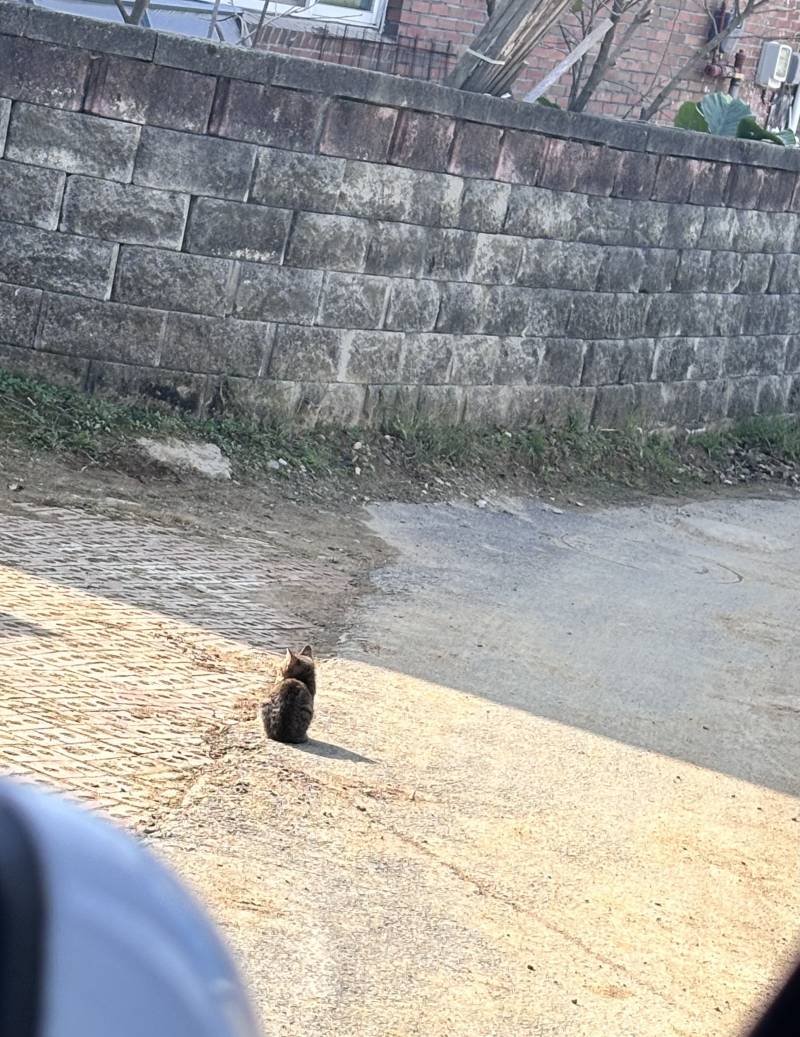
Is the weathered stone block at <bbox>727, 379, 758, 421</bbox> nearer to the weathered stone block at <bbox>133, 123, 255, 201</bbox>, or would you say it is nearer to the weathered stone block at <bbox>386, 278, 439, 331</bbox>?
the weathered stone block at <bbox>386, 278, 439, 331</bbox>

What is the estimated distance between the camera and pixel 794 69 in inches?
583

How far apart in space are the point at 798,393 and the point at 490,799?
833cm

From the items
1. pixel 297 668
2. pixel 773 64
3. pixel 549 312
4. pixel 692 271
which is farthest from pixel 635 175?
pixel 297 668

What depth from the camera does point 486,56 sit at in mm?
9227

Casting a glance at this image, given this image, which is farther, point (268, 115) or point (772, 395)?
point (772, 395)

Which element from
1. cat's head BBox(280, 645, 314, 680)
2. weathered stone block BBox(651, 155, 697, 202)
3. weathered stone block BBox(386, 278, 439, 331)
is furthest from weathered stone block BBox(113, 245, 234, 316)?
cat's head BBox(280, 645, 314, 680)

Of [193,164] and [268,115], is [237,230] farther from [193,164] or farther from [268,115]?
[268,115]

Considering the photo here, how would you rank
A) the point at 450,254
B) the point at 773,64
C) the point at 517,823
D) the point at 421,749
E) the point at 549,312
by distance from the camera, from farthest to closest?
1. the point at 773,64
2. the point at 549,312
3. the point at 450,254
4. the point at 421,749
5. the point at 517,823

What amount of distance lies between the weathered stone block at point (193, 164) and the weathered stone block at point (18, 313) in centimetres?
84

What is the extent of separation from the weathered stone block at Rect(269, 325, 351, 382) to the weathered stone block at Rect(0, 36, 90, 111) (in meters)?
1.68

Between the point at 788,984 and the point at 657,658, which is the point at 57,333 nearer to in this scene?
the point at 657,658

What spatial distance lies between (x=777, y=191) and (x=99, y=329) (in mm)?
5735

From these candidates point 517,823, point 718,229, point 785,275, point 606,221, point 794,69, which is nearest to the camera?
point 517,823

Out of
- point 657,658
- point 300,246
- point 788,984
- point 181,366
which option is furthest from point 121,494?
point 788,984
